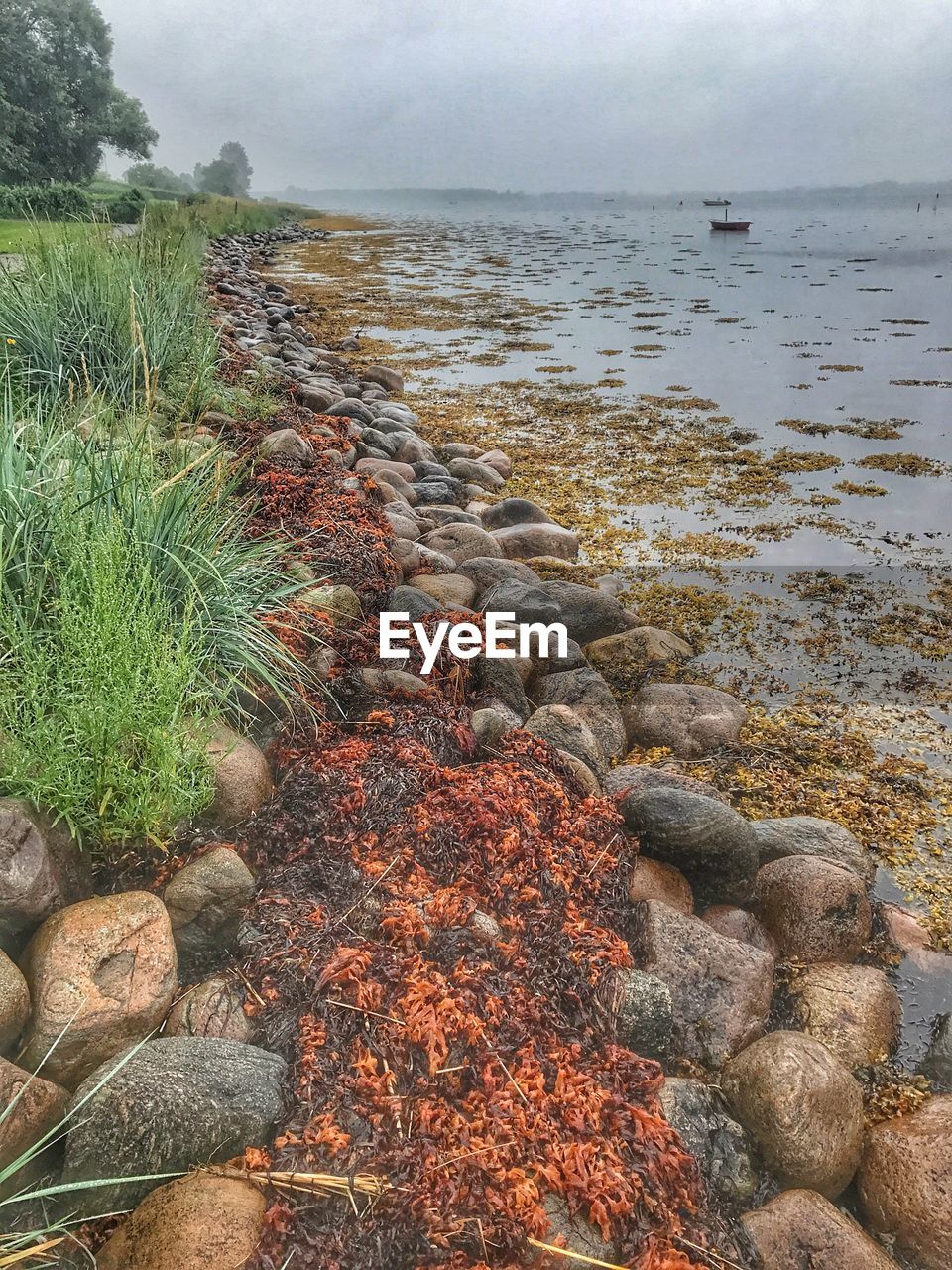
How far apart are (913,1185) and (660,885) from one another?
51.8 inches

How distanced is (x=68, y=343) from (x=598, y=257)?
39949 mm

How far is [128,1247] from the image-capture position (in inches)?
73.4

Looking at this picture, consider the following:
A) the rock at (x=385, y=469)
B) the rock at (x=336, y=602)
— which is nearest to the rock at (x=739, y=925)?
the rock at (x=336, y=602)

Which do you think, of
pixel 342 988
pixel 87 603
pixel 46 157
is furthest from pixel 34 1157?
pixel 46 157

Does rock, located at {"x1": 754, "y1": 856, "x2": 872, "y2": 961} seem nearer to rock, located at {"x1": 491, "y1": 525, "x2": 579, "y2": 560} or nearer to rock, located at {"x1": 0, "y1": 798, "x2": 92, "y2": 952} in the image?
rock, located at {"x1": 0, "y1": 798, "x2": 92, "y2": 952}

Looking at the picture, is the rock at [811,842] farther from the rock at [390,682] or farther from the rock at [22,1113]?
the rock at [22,1113]

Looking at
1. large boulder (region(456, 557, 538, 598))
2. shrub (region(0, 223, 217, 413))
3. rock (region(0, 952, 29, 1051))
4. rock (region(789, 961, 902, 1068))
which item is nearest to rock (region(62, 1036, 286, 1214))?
rock (region(0, 952, 29, 1051))

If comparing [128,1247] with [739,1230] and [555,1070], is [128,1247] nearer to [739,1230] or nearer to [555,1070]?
[555,1070]

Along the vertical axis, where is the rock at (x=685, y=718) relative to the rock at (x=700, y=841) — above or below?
below

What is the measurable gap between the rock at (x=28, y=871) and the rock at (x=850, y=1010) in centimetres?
279

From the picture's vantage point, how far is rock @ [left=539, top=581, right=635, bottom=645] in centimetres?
604

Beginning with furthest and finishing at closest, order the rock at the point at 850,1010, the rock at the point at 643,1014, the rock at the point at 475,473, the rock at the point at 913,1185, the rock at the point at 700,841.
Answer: the rock at the point at 475,473 < the rock at the point at 700,841 < the rock at the point at 850,1010 < the rock at the point at 643,1014 < the rock at the point at 913,1185

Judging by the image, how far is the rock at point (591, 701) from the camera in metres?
4.91

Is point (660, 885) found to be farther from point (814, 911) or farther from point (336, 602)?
point (336, 602)
